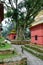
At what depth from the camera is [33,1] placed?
1137 inches

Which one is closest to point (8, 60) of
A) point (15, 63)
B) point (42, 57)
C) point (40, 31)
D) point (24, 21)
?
point (15, 63)

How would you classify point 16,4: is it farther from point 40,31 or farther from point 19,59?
point 19,59

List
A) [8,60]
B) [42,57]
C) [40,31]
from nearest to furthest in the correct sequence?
1. [8,60]
2. [42,57]
3. [40,31]

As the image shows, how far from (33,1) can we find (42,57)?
18.6 meters

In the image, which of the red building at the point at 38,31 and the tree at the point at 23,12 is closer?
the red building at the point at 38,31

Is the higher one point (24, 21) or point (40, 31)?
point (24, 21)

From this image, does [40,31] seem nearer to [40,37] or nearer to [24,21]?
[40,37]

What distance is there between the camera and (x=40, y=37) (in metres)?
16.3

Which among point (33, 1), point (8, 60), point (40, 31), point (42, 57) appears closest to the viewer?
point (8, 60)

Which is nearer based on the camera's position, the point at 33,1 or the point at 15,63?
the point at 15,63

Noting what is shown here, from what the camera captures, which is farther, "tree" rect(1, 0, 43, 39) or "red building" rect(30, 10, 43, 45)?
"tree" rect(1, 0, 43, 39)

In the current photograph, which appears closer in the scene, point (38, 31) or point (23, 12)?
point (38, 31)

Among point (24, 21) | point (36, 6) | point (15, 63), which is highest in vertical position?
point (36, 6)

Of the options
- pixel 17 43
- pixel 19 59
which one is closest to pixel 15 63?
pixel 19 59
